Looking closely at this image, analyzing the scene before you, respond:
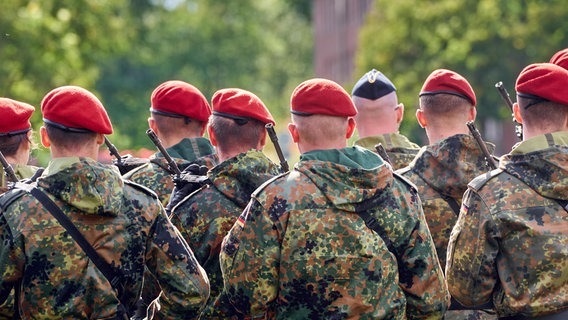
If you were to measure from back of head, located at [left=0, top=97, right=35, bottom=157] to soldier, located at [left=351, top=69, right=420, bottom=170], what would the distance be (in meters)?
2.10

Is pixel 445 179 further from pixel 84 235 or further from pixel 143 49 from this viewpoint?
pixel 143 49

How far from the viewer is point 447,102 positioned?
299 inches

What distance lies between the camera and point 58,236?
229 inches

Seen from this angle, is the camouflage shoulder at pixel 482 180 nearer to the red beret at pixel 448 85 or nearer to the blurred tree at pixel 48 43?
the red beret at pixel 448 85

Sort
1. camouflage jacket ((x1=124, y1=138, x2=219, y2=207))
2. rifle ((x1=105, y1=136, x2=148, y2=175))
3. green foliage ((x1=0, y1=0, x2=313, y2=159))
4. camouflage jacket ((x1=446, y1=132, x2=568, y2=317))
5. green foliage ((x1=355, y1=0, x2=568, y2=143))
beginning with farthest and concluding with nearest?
1. green foliage ((x1=355, y1=0, x2=568, y2=143))
2. green foliage ((x1=0, y1=0, x2=313, y2=159))
3. rifle ((x1=105, y1=136, x2=148, y2=175))
4. camouflage jacket ((x1=124, y1=138, x2=219, y2=207))
5. camouflage jacket ((x1=446, y1=132, x2=568, y2=317))

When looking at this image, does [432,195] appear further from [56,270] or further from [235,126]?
[56,270]

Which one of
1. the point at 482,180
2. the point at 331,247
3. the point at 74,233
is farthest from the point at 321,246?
the point at 74,233

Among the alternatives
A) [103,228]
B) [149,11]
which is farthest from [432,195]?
[149,11]

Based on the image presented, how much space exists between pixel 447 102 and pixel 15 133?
8.12ft

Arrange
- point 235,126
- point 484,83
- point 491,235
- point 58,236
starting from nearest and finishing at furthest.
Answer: point 58,236
point 491,235
point 235,126
point 484,83

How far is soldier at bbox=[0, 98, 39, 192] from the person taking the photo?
7.27 meters

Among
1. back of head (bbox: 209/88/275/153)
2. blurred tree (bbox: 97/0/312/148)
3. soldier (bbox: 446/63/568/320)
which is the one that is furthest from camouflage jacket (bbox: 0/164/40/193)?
blurred tree (bbox: 97/0/312/148)

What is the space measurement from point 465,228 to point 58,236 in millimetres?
1941

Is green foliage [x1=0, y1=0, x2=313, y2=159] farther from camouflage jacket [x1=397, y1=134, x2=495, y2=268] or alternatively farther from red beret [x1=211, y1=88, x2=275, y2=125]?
camouflage jacket [x1=397, y1=134, x2=495, y2=268]
